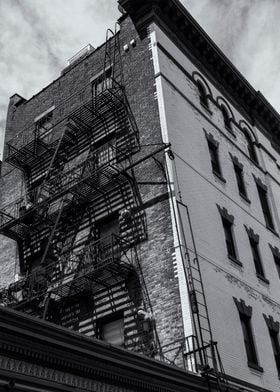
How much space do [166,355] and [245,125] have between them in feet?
49.5

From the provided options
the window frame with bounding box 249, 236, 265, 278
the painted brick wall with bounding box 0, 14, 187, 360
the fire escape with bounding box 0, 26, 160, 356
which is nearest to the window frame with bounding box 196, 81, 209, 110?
the painted brick wall with bounding box 0, 14, 187, 360

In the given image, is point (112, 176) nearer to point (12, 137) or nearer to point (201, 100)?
point (201, 100)

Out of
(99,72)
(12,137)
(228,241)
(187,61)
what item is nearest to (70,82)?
(99,72)

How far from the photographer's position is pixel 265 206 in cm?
2545

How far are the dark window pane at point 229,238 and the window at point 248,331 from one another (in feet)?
6.68

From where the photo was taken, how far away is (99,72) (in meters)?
23.9

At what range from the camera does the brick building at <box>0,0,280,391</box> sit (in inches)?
653

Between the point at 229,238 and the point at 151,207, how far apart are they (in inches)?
164

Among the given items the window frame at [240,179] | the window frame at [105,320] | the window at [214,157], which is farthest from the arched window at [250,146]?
the window frame at [105,320]

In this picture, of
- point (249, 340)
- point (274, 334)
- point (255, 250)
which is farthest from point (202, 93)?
point (249, 340)

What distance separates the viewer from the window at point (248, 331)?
59.1 ft

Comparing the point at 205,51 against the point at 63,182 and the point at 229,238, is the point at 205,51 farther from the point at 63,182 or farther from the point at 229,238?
the point at 229,238

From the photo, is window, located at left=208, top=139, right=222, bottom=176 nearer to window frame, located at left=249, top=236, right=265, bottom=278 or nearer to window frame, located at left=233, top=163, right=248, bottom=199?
window frame, located at left=233, top=163, right=248, bottom=199

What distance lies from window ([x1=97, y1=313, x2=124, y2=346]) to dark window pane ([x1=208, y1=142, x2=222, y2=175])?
7778 mm
